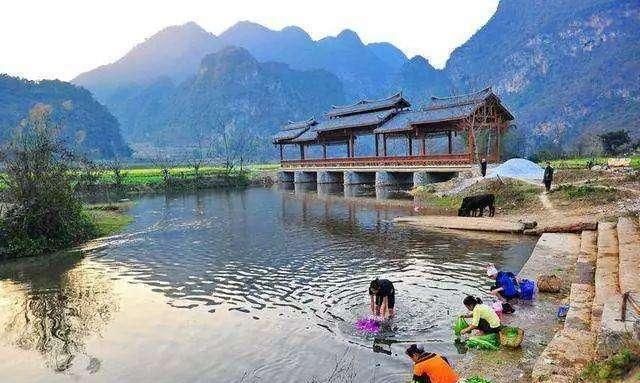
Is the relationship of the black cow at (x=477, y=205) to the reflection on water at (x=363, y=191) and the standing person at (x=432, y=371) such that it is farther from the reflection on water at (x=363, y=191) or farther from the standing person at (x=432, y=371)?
the standing person at (x=432, y=371)

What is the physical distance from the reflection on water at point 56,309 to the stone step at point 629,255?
1200 centimetres

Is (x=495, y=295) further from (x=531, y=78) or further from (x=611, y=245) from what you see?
(x=531, y=78)

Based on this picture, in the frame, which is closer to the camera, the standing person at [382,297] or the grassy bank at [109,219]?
the standing person at [382,297]

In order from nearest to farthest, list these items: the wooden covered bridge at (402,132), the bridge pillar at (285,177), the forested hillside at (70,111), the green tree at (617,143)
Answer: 1. the wooden covered bridge at (402,132)
2. the green tree at (617,143)
3. the bridge pillar at (285,177)
4. the forested hillside at (70,111)

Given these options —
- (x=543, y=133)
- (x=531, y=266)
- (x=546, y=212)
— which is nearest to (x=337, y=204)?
(x=546, y=212)

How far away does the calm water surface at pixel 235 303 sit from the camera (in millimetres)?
10906

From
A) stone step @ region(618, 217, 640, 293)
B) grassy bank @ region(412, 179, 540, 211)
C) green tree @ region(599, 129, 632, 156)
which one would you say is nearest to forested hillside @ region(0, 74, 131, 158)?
grassy bank @ region(412, 179, 540, 211)

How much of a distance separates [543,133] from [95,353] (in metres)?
137

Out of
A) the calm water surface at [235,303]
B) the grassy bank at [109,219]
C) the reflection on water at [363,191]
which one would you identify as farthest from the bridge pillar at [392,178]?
the calm water surface at [235,303]

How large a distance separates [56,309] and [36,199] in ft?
37.2

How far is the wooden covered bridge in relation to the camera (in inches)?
1735

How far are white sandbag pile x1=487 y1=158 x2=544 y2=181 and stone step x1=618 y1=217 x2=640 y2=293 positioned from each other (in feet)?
52.2

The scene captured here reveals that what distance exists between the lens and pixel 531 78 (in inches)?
6855

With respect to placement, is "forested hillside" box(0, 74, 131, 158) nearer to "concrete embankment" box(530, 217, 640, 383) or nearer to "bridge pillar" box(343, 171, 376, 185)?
"bridge pillar" box(343, 171, 376, 185)
